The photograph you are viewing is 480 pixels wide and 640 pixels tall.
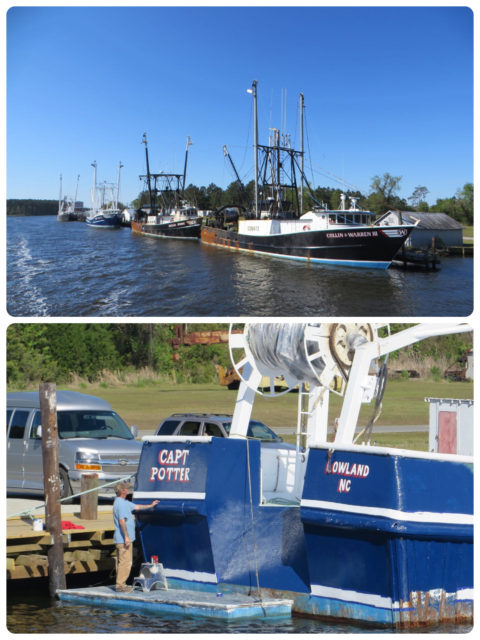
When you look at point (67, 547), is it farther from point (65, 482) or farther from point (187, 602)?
point (187, 602)

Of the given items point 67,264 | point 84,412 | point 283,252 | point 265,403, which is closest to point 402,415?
point 265,403

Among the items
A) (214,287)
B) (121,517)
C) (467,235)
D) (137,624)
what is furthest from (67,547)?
(467,235)

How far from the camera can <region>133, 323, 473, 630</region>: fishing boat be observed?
10750mm

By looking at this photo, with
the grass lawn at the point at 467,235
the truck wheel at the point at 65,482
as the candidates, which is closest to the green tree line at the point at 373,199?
the grass lawn at the point at 467,235

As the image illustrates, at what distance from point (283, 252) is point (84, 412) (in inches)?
1138

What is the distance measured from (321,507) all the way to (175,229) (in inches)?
2281

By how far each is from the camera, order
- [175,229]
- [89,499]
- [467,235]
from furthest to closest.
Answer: [467,235], [175,229], [89,499]

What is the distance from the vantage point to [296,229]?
44.5 metres

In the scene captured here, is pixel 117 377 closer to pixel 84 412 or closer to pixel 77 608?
pixel 84 412

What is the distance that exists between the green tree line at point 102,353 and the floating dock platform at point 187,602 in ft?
90.1

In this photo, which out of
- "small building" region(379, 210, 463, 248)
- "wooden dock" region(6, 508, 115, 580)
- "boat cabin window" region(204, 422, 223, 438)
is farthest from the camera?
"small building" region(379, 210, 463, 248)

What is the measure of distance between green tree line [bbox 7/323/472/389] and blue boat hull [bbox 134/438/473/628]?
2742 centimetres

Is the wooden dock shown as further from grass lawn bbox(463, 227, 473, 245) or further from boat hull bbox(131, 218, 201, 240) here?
grass lawn bbox(463, 227, 473, 245)

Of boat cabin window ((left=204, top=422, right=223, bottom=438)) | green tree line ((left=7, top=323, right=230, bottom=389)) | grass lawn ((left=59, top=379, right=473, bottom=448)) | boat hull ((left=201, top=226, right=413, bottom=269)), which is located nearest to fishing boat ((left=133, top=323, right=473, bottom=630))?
boat cabin window ((left=204, top=422, right=223, bottom=438))
